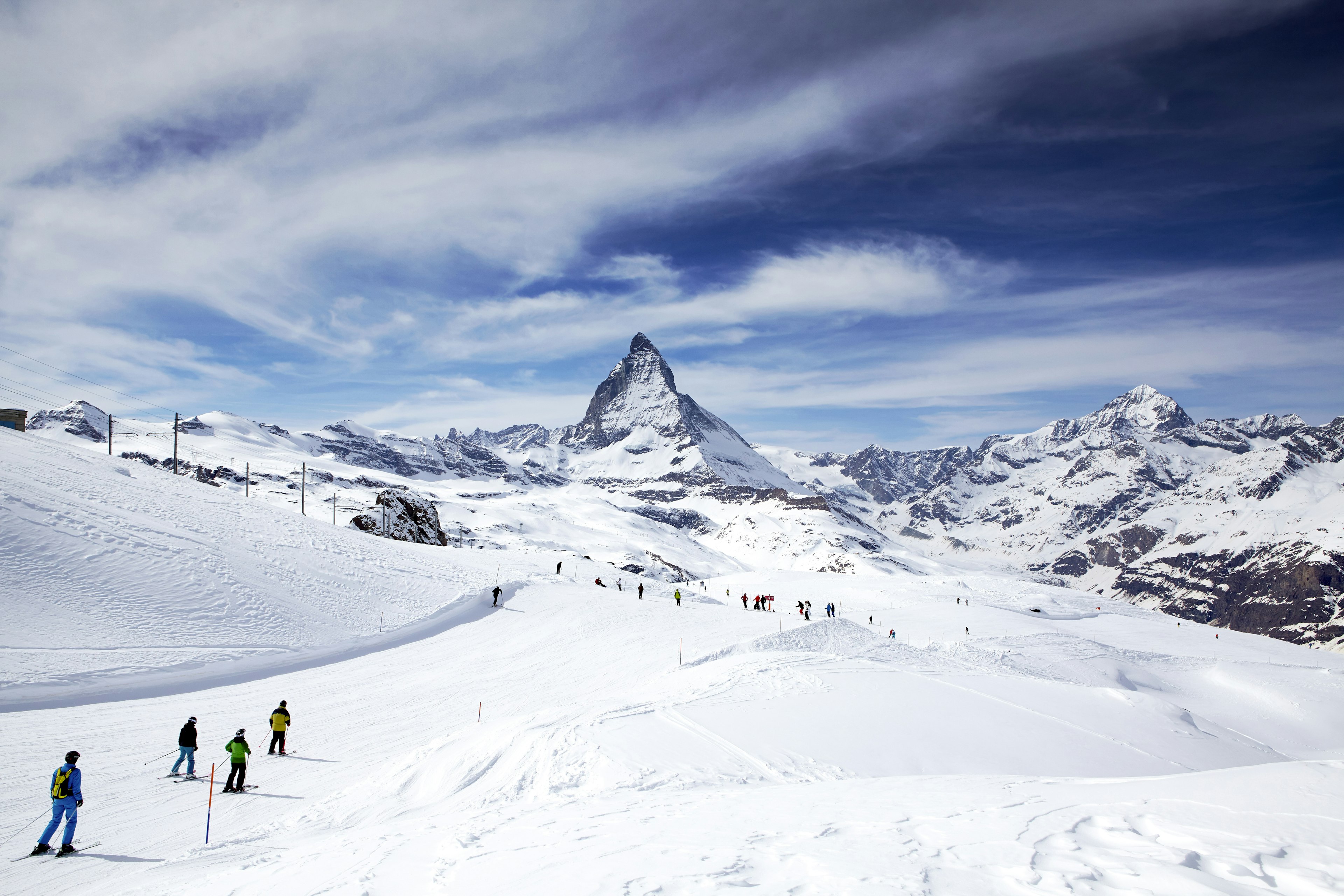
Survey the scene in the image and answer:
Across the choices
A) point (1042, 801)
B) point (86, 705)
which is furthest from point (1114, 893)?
point (86, 705)

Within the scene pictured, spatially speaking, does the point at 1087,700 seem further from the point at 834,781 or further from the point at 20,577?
the point at 20,577

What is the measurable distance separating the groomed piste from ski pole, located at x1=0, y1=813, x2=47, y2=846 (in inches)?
3.2

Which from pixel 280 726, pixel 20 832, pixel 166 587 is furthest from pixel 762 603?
pixel 20 832

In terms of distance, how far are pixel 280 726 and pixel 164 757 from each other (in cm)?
283

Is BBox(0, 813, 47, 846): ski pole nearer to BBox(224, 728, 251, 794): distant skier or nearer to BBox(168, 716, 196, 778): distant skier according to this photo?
BBox(168, 716, 196, 778): distant skier

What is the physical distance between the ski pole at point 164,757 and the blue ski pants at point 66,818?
200 inches

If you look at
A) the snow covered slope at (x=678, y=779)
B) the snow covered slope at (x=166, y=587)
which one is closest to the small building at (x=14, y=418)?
the snow covered slope at (x=166, y=587)

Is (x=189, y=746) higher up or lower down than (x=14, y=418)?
lower down

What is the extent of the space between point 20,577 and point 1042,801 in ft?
114

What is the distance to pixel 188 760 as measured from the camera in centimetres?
1563

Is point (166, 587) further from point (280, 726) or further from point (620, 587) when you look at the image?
point (620, 587)

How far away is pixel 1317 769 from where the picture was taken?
35.1 feet

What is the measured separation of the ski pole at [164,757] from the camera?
1669 cm

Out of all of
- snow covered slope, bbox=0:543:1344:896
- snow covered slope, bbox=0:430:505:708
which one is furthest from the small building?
snow covered slope, bbox=0:543:1344:896
